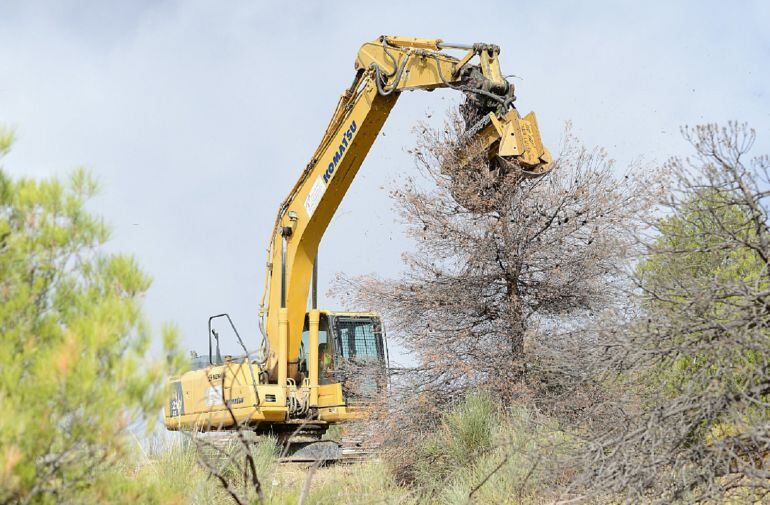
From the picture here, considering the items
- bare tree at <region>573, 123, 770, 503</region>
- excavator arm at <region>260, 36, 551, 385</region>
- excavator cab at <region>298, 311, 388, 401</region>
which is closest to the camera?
bare tree at <region>573, 123, 770, 503</region>

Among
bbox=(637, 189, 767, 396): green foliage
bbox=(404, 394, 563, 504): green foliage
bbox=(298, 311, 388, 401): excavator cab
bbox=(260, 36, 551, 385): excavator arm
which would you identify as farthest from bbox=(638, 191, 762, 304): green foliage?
bbox=(298, 311, 388, 401): excavator cab

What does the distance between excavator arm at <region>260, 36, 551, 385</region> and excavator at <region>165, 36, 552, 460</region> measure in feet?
0.05

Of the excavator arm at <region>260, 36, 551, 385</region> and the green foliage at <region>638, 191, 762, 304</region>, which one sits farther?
the excavator arm at <region>260, 36, 551, 385</region>

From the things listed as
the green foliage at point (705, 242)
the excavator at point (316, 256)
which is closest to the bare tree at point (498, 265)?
the excavator at point (316, 256)

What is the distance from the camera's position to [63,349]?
367 centimetres

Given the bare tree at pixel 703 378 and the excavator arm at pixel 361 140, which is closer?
the bare tree at pixel 703 378

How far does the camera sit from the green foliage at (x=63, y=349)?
3.63m

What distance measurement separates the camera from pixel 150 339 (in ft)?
13.2

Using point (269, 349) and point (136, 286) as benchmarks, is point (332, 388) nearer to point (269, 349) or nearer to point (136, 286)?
point (269, 349)

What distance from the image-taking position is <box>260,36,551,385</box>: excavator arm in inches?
408

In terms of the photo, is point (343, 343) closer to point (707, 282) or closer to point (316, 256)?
point (316, 256)

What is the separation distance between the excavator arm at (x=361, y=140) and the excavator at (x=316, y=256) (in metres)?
0.02

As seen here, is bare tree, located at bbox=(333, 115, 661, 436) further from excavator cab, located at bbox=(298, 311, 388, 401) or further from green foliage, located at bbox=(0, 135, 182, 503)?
green foliage, located at bbox=(0, 135, 182, 503)

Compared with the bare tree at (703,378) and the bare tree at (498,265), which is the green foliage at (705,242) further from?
the bare tree at (498,265)
